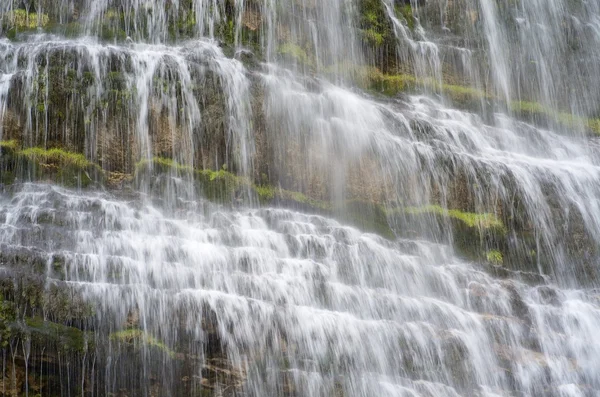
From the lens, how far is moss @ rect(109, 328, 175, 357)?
376 inches

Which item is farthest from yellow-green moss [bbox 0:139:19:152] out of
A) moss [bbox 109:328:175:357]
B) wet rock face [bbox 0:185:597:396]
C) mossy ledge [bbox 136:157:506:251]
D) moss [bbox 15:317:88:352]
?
moss [bbox 109:328:175:357]

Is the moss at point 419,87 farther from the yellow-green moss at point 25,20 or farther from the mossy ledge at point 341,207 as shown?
A: the yellow-green moss at point 25,20

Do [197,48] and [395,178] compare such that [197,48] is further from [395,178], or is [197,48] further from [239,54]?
[395,178]

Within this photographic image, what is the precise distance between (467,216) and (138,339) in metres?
8.68

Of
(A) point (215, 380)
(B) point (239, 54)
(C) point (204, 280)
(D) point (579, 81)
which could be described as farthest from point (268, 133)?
(D) point (579, 81)

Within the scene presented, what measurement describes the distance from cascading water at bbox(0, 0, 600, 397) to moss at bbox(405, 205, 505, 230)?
0.17 ft

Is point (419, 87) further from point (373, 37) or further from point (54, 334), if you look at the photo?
point (54, 334)

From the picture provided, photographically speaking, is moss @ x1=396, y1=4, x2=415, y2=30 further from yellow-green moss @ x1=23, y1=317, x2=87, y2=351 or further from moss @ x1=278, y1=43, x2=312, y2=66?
yellow-green moss @ x1=23, y1=317, x2=87, y2=351

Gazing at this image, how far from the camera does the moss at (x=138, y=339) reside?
31.4 ft

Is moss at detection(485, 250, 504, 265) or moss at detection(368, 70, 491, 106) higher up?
moss at detection(368, 70, 491, 106)

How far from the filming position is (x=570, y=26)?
21.7 meters

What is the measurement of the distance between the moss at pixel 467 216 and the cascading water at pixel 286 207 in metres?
0.05

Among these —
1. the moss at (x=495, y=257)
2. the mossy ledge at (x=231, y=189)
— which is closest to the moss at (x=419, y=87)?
the mossy ledge at (x=231, y=189)

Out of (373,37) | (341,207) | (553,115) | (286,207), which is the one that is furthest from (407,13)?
(286,207)
